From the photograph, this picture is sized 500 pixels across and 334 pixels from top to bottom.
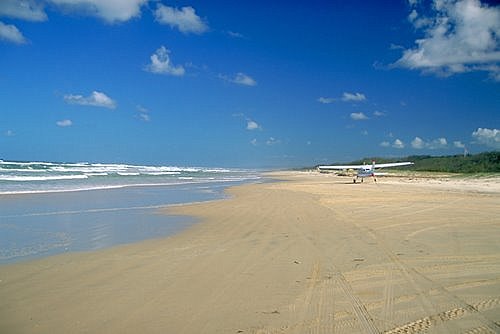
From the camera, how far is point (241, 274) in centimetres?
653

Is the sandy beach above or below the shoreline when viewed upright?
below

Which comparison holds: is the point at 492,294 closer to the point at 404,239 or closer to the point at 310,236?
the point at 404,239

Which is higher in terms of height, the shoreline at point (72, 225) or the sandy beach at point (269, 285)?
the shoreline at point (72, 225)

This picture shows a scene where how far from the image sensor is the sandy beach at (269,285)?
180 inches

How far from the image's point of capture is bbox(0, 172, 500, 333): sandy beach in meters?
4.58

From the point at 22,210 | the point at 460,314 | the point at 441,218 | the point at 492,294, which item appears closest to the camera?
the point at 460,314

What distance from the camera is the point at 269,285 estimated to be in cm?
590

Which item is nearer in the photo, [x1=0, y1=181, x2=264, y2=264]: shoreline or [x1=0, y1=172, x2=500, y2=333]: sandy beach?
[x1=0, y1=172, x2=500, y2=333]: sandy beach

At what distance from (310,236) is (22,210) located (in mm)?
11036

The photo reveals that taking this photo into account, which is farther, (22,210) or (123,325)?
(22,210)

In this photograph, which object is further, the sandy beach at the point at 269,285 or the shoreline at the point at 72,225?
the shoreline at the point at 72,225

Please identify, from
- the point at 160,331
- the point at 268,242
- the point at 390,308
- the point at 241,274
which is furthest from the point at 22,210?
the point at 390,308

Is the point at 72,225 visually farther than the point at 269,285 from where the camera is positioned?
Yes

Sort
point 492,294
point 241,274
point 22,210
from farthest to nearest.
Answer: point 22,210 < point 241,274 < point 492,294
